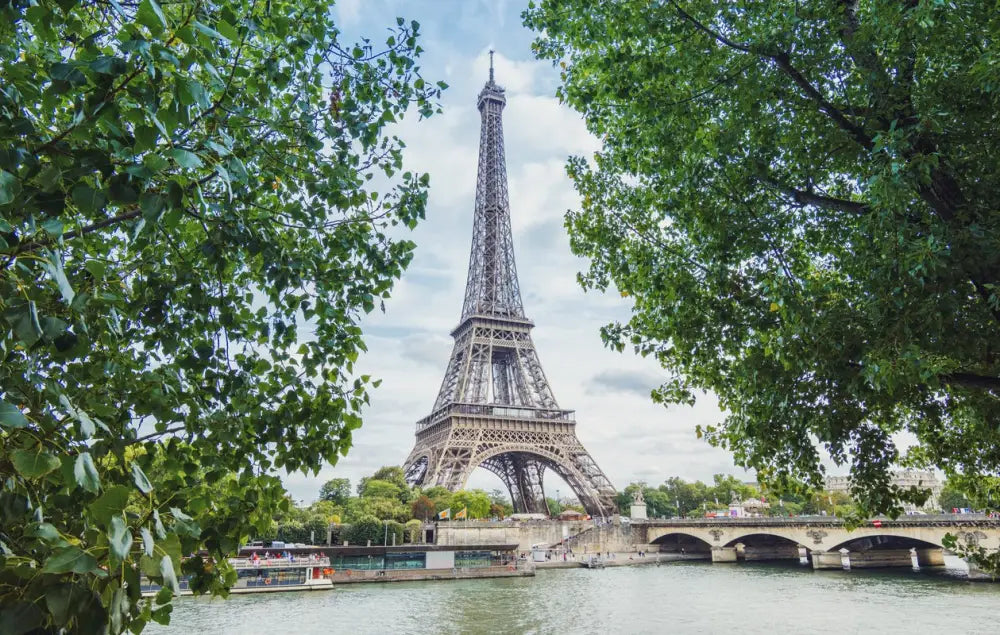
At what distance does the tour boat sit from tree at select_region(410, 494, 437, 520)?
1784cm

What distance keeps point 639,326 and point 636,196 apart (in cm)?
195

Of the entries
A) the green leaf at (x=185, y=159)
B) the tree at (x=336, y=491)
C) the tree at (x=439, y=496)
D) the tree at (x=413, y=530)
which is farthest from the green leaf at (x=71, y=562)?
the tree at (x=336, y=491)

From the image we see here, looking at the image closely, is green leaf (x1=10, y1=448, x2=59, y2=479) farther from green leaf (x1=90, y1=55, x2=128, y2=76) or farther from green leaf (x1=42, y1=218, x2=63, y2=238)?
green leaf (x1=90, y1=55, x2=128, y2=76)

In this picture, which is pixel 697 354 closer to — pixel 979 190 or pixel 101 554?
pixel 979 190

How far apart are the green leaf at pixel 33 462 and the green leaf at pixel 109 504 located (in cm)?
27

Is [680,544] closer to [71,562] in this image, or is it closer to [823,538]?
[823,538]

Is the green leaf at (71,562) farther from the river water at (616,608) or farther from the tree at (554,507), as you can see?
the tree at (554,507)

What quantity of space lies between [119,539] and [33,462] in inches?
23.3

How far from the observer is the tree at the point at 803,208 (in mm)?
5887

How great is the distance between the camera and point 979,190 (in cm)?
641

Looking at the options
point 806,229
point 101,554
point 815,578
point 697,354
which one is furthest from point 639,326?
point 815,578

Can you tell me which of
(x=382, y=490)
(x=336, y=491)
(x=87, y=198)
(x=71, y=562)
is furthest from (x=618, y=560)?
(x=87, y=198)

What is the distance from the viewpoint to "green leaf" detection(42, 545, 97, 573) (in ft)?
5.71

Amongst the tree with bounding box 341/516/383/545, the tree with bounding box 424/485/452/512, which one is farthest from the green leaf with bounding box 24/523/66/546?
the tree with bounding box 424/485/452/512
